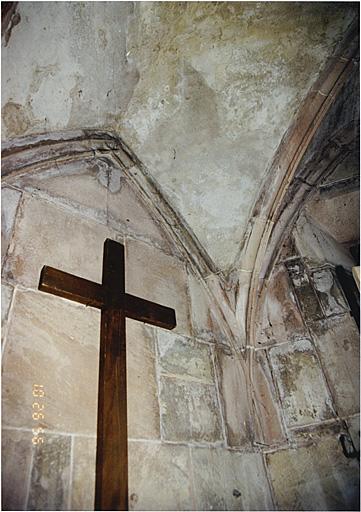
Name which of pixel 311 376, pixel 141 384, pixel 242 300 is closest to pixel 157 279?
pixel 242 300

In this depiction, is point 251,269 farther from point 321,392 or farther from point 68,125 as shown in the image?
point 68,125

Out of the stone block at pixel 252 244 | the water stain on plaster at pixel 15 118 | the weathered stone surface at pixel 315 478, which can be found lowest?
the weathered stone surface at pixel 315 478

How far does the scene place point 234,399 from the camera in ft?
10.0

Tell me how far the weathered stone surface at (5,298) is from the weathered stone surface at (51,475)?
0.70 meters

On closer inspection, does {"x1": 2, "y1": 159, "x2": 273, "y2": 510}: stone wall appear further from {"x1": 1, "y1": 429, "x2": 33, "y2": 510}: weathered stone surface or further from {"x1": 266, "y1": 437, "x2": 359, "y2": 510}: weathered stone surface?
{"x1": 266, "y1": 437, "x2": 359, "y2": 510}: weathered stone surface

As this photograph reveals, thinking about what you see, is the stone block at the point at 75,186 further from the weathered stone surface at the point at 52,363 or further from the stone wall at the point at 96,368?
the weathered stone surface at the point at 52,363

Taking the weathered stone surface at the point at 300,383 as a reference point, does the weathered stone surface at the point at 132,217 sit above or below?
above

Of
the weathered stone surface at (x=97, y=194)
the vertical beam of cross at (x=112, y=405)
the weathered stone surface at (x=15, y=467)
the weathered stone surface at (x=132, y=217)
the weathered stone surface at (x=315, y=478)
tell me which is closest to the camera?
the weathered stone surface at (x=15, y=467)

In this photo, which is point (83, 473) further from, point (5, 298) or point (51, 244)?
point (51, 244)

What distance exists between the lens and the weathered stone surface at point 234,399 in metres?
2.90

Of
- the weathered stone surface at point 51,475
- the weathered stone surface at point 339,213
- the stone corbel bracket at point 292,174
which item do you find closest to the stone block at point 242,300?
the stone corbel bracket at point 292,174

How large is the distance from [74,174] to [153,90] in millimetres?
995

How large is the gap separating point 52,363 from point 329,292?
2523mm

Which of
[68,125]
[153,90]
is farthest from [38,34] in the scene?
[153,90]
